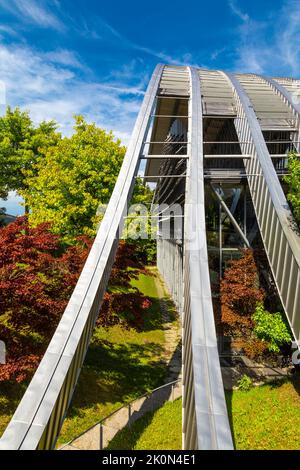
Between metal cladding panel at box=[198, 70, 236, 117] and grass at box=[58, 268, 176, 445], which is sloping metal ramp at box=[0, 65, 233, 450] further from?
metal cladding panel at box=[198, 70, 236, 117]

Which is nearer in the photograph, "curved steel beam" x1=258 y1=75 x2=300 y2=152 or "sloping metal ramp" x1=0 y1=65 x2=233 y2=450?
"sloping metal ramp" x1=0 y1=65 x2=233 y2=450

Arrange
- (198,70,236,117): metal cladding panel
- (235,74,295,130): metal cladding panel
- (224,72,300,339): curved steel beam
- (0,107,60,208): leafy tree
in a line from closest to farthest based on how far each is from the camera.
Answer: (224,72,300,339): curved steel beam < (235,74,295,130): metal cladding panel < (198,70,236,117): metal cladding panel < (0,107,60,208): leafy tree

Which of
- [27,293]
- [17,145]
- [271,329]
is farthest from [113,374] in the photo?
[17,145]

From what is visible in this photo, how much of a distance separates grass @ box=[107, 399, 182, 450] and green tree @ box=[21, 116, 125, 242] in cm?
952

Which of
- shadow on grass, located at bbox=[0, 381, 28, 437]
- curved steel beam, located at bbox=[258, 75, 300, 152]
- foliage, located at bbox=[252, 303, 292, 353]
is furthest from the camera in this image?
curved steel beam, located at bbox=[258, 75, 300, 152]

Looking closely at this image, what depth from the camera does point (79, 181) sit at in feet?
57.2

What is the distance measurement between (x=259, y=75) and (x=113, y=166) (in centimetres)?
1056

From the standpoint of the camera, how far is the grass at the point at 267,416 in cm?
761

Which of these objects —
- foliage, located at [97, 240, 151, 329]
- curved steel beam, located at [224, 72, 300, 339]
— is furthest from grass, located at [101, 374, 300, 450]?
foliage, located at [97, 240, 151, 329]

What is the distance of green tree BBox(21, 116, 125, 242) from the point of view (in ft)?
54.1

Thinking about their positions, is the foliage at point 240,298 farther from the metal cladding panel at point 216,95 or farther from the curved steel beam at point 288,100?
the metal cladding panel at point 216,95

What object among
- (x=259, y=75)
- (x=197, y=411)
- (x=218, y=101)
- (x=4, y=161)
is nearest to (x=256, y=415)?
(x=197, y=411)

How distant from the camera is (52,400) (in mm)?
4762

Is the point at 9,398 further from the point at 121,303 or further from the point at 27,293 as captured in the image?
the point at 121,303
